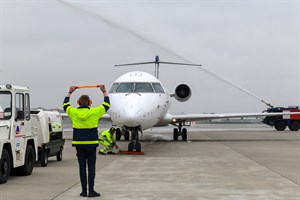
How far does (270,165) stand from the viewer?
13422 mm

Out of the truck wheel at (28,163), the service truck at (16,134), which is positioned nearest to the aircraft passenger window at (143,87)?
the service truck at (16,134)

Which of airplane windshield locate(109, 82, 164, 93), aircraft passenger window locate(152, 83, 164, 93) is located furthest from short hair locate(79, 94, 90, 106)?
aircraft passenger window locate(152, 83, 164, 93)

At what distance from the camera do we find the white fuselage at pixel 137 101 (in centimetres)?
1703

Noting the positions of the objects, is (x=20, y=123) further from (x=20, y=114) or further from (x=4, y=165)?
(x=4, y=165)

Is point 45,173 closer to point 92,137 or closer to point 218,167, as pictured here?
point 92,137

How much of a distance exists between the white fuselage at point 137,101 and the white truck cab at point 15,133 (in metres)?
5.87

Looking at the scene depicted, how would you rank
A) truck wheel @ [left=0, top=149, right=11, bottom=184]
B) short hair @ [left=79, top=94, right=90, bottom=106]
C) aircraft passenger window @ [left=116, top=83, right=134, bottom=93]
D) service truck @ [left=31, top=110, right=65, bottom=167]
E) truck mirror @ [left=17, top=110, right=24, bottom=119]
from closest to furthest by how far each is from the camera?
short hair @ [left=79, top=94, right=90, bottom=106], truck wheel @ [left=0, top=149, right=11, bottom=184], truck mirror @ [left=17, top=110, right=24, bottom=119], service truck @ [left=31, top=110, right=65, bottom=167], aircraft passenger window @ [left=116, top=83, right=134, bottom=93]

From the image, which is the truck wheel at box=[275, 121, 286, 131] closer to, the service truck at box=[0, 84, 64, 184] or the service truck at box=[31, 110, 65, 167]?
the service truck at box=[31, 110, 65, 167]

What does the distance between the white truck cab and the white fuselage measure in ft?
19.3

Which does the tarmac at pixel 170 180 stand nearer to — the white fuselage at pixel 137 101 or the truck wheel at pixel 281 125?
the white fuselage at pixel 137 101

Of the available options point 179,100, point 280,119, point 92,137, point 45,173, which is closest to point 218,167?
point 45,173

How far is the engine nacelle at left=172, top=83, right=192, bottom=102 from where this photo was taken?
88.2ft

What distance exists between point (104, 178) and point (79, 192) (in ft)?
6.21

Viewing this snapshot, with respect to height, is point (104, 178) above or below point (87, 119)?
below
